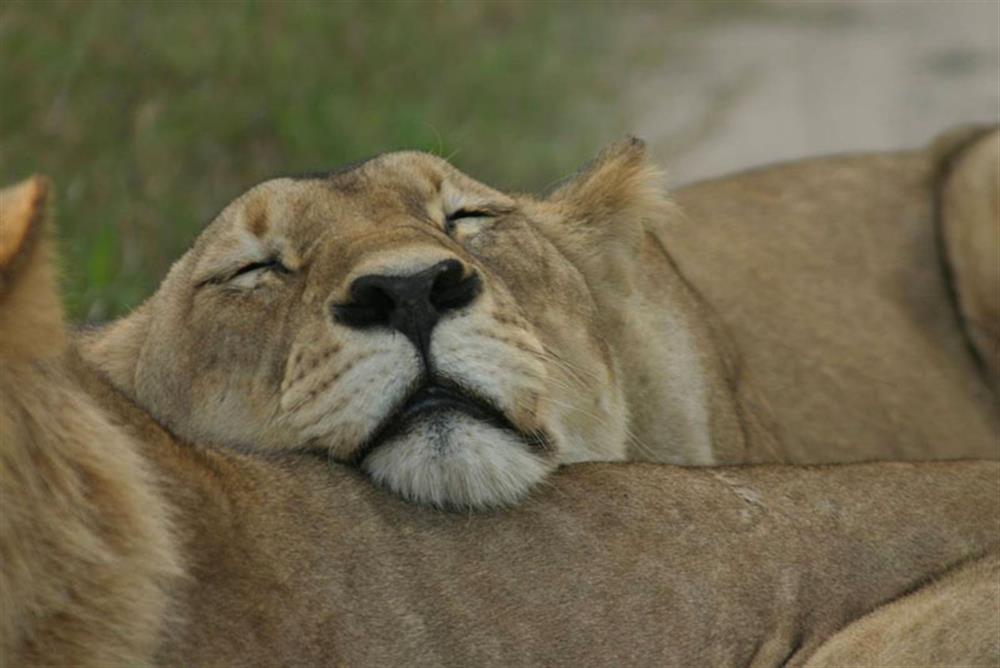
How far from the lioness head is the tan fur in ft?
1.68

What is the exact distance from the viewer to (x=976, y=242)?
199 inches

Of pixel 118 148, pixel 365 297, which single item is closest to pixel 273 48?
pixel 118 148

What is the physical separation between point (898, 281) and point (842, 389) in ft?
1.59

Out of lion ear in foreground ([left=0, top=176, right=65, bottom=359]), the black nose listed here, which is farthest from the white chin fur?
lion ear in foreground ([left=0, top=176, right=65, bottom=359])

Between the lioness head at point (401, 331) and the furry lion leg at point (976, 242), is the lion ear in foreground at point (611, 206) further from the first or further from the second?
the furry lion leg at point (976, 242)

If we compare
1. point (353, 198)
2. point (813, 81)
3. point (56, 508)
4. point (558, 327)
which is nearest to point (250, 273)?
point (353, 198)

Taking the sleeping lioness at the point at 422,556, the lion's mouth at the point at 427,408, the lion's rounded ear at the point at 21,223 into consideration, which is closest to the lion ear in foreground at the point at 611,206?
the sleeping lioness at the point at 422,556

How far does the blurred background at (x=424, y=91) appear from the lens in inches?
202

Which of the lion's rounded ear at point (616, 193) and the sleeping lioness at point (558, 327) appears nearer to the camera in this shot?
the sleeping lioness at point (558, 327)

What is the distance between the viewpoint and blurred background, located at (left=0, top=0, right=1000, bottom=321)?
5.12 metres

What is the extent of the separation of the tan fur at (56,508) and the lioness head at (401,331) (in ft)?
1.68

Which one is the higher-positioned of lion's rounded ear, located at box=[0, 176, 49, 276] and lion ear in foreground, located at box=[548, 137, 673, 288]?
lion's rounded ear, located at box=[0, 176, 49, 276]

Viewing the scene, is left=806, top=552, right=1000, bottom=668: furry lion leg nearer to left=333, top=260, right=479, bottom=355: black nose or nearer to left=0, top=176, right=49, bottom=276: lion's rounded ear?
left=333, top=260, right=479, bottom=355: black nose

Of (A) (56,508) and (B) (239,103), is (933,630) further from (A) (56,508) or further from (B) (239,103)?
(B) (239,103)
